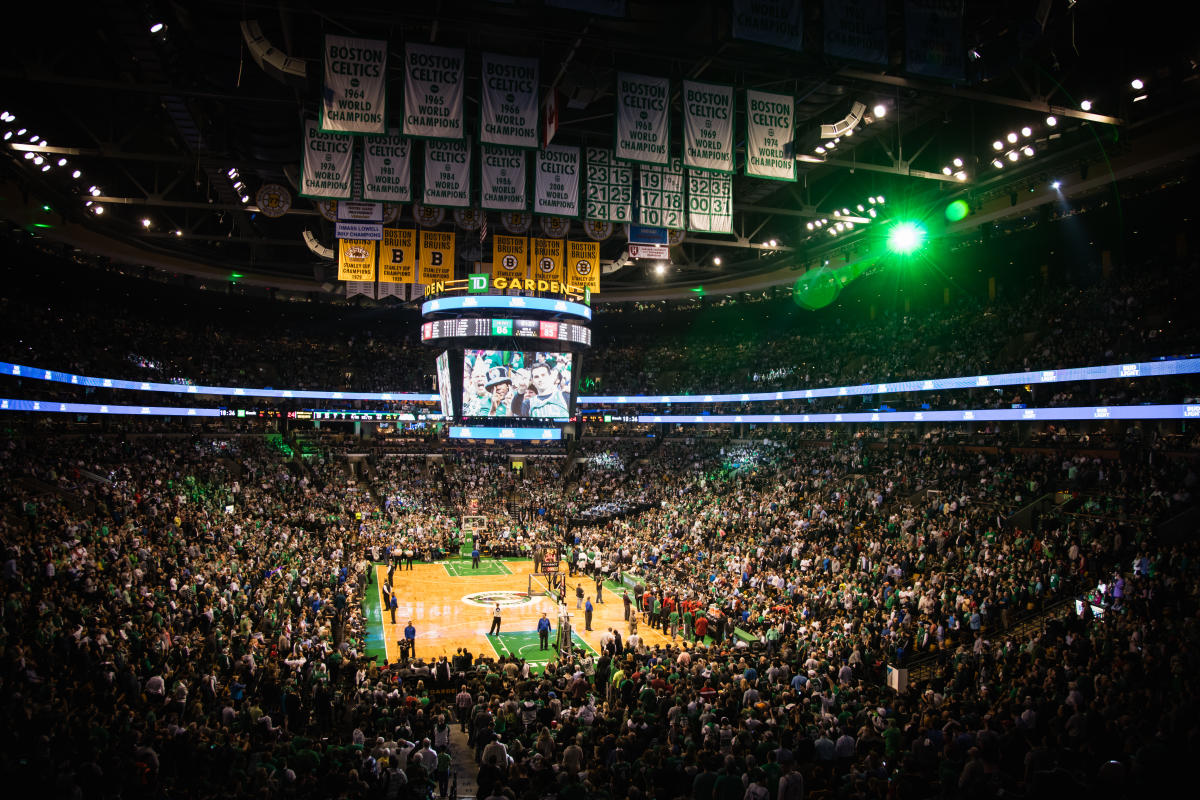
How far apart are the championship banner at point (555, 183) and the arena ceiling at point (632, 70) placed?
107 cm

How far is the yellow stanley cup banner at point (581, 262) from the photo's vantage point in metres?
23.6

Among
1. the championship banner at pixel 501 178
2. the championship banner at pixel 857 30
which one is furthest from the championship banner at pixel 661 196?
the championship banner at pixel 857 30

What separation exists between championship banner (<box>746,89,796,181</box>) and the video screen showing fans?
20.4m

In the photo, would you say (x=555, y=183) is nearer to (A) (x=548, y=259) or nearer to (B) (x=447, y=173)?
(B) (x=447, y=173)

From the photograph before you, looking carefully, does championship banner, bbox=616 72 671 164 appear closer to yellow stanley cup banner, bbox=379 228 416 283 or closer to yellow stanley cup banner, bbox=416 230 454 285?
yellow stanley cup banner, bbox=416 230 454 285

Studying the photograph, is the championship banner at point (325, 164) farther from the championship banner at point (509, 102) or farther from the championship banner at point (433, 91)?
the championship banner at point (509, 102)

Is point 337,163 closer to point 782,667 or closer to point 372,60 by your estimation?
point 372,60

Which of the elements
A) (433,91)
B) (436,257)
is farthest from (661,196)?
(436,257)

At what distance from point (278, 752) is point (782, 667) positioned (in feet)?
29.9

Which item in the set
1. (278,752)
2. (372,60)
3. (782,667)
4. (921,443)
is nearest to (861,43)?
(372,60)

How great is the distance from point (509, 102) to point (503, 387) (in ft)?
68.3

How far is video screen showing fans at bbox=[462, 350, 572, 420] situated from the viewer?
3341cm

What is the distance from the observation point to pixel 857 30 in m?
12.7

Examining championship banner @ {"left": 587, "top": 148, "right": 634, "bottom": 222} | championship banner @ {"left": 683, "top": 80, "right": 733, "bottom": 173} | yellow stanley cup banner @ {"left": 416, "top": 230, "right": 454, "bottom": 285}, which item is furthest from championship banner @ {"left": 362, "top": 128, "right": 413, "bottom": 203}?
yellow stanley cup banner @ {"left": 416, "top": 230, "right": 454, "bottom": 285}
